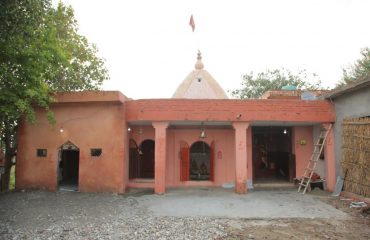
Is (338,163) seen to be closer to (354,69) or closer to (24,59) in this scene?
(24,59)

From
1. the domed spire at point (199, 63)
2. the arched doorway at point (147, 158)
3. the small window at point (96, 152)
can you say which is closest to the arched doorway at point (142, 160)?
the arched doorway at point (147, 158)

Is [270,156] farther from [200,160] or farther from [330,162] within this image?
[330,162]

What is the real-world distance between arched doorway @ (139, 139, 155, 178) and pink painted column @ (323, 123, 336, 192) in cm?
783

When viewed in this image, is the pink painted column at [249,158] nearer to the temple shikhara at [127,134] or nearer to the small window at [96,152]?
the temple shikhara at [127,134]

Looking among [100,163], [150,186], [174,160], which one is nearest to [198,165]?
[174,160]

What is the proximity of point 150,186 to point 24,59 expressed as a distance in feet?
24.2

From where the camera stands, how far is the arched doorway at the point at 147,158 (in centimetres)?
1502

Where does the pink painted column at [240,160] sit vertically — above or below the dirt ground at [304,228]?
above

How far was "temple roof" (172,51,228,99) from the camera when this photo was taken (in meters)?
17.9

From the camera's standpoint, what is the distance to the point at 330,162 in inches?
489

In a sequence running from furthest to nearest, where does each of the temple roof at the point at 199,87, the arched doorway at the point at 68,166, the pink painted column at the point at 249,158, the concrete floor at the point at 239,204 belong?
1. the temple roof at the point at 199,87
2. the arched doorway at the point at 68,166
3. the pink painted column at the point at 249,158
4. the concrete floor at the point at 239,204

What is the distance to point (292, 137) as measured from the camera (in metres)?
14.8

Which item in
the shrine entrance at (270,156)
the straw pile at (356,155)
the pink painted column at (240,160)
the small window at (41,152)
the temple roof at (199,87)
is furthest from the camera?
the temple roof at (199,87)

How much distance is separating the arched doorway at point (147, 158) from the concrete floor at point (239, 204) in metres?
2.47
